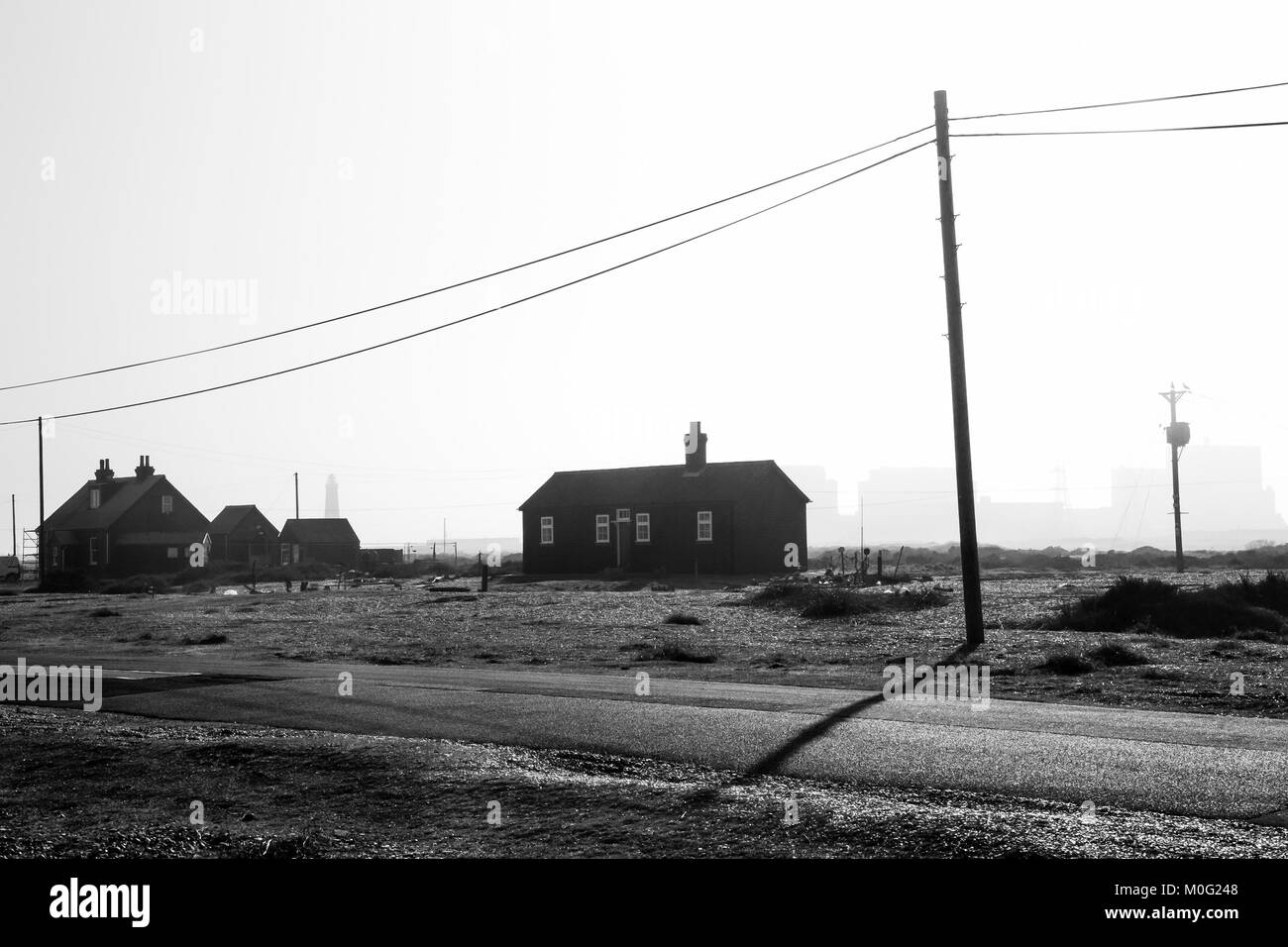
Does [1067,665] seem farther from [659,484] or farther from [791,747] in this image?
[659,484]

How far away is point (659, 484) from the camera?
5669 centimetres

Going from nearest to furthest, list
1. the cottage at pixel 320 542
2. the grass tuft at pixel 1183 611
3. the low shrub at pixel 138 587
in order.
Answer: the grass tuft at pixel 1183 611 < the low shrub at pixel 138 587 < the cottage at pixel 320 542

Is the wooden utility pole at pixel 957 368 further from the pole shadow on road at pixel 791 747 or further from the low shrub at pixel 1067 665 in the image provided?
the pole shadow on road at pixel 791 747

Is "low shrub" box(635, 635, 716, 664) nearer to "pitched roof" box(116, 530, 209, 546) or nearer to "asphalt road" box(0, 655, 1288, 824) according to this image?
"asphalt road" box(0, 655, 1288, 824)

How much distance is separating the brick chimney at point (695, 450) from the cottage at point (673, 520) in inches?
1.9

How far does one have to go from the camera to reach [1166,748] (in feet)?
30.3

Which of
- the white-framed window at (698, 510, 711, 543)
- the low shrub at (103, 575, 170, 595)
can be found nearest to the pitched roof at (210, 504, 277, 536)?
the low shrub at (103, 575, 170, 595)

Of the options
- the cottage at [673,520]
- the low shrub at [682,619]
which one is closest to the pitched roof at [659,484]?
the cottage at [673,520]

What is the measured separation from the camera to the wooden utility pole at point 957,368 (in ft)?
61.5

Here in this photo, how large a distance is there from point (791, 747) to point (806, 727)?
1109mm

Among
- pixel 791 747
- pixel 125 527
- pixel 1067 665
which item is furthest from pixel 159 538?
pixel 791 747
